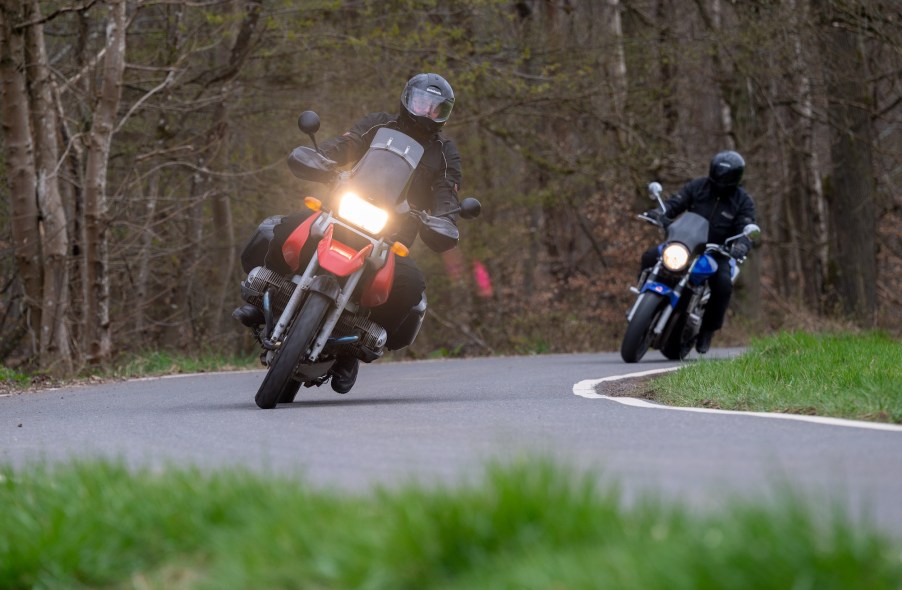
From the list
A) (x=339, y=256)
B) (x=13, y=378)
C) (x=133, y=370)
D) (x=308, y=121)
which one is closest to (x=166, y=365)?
(x=133, y=370)

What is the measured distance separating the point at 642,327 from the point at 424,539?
10.7 meters

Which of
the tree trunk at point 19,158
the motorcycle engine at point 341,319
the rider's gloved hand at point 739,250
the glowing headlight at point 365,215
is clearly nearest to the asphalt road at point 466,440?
the motorcycle engine at point 341,319

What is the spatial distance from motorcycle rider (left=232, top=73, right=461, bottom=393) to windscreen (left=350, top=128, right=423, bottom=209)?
0.24 meters

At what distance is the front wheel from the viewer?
545 inches

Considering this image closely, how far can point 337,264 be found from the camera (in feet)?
28.0

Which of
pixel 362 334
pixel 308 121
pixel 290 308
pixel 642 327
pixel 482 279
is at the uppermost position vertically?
pixel 308 121

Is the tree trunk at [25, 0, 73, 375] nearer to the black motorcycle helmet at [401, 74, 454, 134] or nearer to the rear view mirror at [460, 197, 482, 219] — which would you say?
the black motorcycle helmet at [401, 74, 454, 134]

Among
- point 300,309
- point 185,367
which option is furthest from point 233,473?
point 185,367

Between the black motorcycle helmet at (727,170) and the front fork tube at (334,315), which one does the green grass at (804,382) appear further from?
the black motorcycle helmet at (727,170)

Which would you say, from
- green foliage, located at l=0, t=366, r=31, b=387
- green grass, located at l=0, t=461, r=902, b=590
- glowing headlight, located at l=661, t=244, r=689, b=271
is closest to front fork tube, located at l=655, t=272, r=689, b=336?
glowing headlight, located at l=661, t=244, r=689, b=271

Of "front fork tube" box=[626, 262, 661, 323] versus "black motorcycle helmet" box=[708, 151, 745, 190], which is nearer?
"front fork tube" box=[626, 262, 661, 323]

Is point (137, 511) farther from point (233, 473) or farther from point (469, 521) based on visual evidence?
point (469, 521)

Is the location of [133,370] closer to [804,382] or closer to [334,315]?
[334,315]

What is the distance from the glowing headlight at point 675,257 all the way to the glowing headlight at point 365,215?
5839 mm
